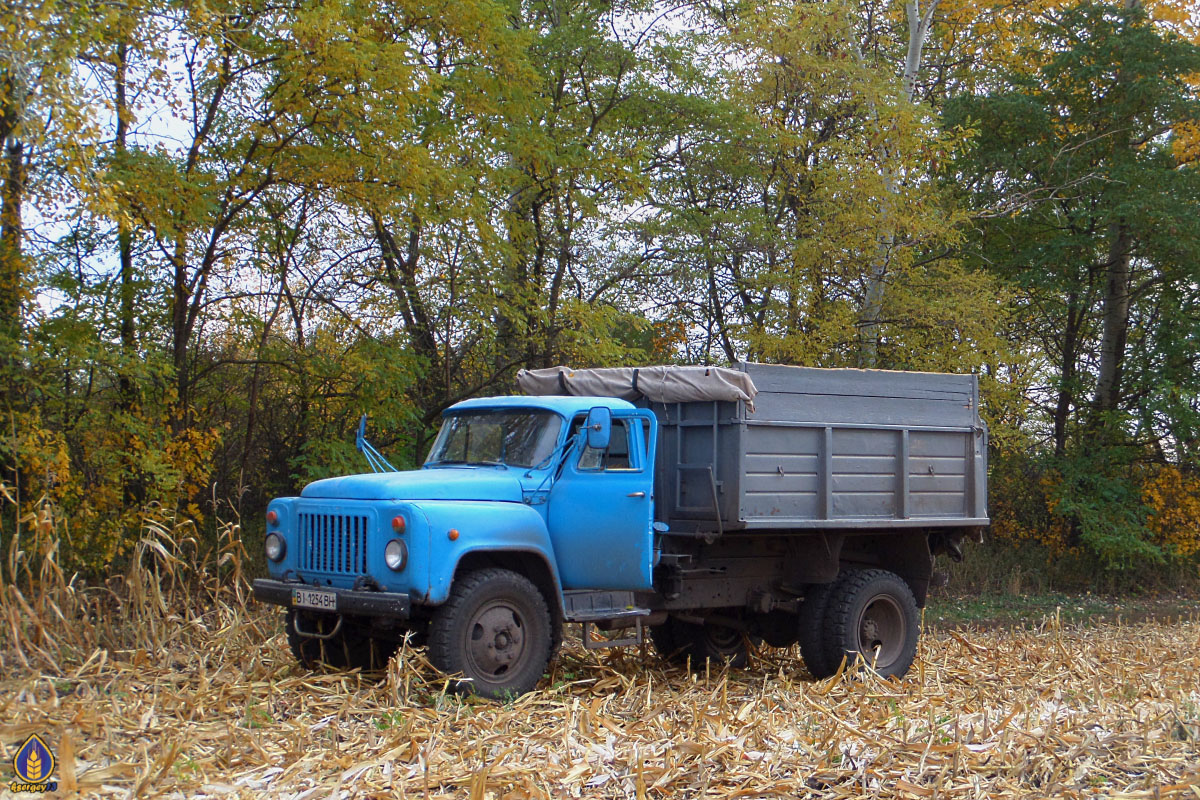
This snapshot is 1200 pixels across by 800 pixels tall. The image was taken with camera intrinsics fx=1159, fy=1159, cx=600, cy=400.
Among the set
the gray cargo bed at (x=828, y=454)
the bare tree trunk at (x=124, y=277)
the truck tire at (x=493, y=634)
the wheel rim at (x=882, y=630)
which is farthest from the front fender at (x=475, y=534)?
the bare tree trunk at (x=124, y=277)

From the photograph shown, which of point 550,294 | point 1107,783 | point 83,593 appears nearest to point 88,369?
point 83,593

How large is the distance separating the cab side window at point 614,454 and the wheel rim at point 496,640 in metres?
1.26

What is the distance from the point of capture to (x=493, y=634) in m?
7.57

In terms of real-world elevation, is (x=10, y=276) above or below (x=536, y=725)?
above

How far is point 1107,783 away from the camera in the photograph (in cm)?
552

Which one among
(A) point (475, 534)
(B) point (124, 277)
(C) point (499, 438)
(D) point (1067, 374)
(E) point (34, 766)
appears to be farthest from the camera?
(D) point (1067, 374)

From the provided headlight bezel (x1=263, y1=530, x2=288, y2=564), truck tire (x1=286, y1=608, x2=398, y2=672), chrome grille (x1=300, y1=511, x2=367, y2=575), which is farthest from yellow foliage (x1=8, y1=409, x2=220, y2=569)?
chrome grille (x1=300, y1=511, x2=367, y2=575)

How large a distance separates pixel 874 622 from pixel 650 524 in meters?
2.52

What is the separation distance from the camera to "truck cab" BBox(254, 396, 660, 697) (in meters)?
7.34

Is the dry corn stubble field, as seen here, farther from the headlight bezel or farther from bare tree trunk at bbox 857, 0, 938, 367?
bare tree trunk at bbox 857, 0, 938, 367

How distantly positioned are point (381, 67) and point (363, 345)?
293 centimetres

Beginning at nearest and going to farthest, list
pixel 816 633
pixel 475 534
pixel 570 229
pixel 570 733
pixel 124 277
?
pixel 570 733 → pixel 475 534 → pixel 816 633 → pixel 124 277 → pixel 570 229

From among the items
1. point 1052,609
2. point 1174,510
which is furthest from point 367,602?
point 1174,510

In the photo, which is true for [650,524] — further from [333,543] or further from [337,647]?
[337,647]
